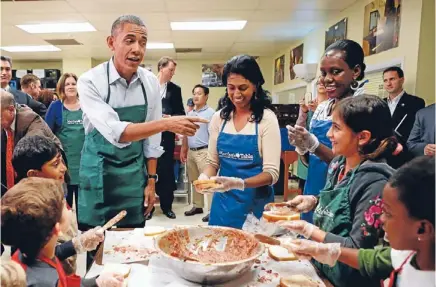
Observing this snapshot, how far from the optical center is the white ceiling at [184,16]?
15.1 feet

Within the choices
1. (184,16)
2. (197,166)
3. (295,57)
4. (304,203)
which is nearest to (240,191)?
(304,203)

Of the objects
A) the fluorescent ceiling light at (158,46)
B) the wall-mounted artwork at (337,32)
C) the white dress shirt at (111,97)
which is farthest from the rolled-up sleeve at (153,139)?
the fluorescent ceiling light at (158,46)

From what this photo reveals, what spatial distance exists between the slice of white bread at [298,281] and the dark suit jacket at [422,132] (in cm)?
222

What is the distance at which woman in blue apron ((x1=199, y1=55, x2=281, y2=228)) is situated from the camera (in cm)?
177

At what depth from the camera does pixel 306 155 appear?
214cm

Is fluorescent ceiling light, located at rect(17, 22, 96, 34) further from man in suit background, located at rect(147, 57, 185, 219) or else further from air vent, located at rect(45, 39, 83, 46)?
man in suit background, located at rect(147, 57, 185, 219)

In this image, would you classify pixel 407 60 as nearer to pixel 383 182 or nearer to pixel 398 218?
pixel 383 182

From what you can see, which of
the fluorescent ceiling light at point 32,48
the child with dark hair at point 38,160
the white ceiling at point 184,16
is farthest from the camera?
the fluorescent ceiling light at point 32,48

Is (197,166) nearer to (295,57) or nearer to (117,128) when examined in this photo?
(117,128)

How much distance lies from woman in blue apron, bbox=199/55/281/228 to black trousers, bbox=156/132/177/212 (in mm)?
2325

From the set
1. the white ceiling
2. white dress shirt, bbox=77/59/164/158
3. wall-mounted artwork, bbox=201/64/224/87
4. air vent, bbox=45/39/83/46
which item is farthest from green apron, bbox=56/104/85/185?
wall-mounted artwork, bbox=201/64/224/87

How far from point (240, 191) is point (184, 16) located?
410cm

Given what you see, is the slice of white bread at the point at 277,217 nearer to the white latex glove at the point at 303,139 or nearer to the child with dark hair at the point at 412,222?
the child with dark hair at the point at 412,222

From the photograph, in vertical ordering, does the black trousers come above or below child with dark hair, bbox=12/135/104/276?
below
